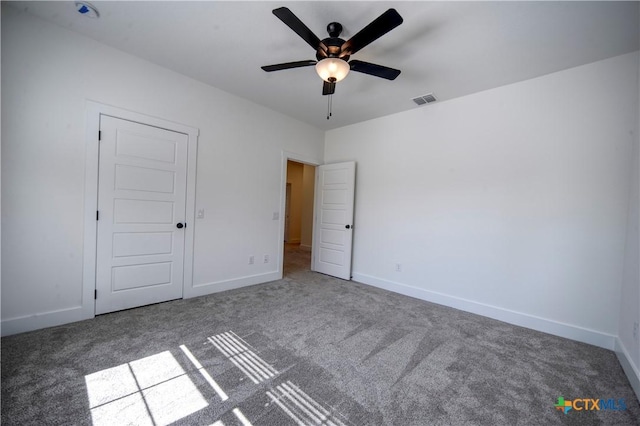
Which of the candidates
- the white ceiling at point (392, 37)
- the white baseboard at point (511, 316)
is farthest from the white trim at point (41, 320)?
the white baseboard at point (511, 316)

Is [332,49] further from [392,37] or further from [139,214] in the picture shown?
[139,214]

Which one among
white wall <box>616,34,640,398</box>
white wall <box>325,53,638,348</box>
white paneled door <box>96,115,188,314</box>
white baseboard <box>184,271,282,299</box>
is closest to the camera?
white wall <box>616,34,640,398</box>

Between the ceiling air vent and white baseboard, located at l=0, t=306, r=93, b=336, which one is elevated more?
the ceiling air vent

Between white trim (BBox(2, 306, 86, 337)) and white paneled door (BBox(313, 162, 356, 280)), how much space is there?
3.33 meters

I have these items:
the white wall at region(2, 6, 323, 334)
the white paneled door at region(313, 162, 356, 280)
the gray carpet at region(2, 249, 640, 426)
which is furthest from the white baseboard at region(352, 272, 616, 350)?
the white wall at region(2, 6, 323, 334)

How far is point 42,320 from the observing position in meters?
2.35

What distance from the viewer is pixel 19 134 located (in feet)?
7.22

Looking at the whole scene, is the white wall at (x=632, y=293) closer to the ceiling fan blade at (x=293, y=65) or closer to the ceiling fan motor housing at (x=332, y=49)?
the ceiling fan motor housing at (x=332, y=49)

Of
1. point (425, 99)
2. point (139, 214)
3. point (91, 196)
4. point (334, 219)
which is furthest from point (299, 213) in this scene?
point (91, 196)

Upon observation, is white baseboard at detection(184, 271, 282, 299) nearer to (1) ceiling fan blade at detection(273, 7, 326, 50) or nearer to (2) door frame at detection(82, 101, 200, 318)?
(2) door frame at detection(82, 101, 200, 318)

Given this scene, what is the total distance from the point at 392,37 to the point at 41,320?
13.5ft

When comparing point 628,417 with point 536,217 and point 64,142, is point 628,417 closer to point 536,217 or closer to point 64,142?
point 536,217

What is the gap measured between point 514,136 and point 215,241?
398 centimetres

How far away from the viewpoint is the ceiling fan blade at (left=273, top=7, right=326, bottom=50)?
5.46 feet
